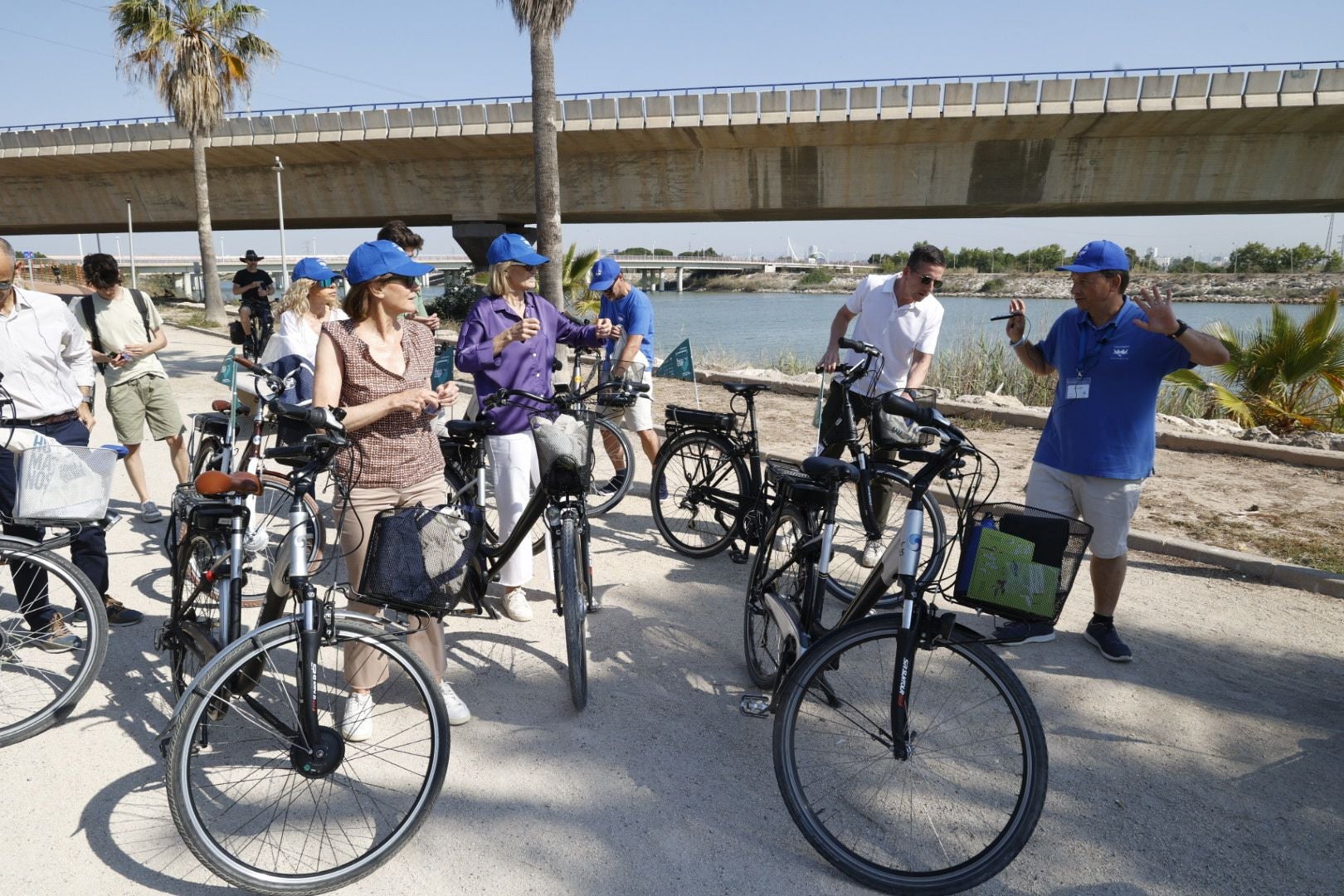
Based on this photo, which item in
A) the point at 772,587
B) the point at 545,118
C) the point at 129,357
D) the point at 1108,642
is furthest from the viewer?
the point at 545,118

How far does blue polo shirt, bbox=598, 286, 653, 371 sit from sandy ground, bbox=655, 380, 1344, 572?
2.09 metres

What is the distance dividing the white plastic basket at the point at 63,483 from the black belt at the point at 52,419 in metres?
0.82

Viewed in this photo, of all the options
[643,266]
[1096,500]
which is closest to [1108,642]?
[1096,500]

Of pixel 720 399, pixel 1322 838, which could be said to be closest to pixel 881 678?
pixel 1322 838

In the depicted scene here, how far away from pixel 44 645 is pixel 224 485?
80.6 inches

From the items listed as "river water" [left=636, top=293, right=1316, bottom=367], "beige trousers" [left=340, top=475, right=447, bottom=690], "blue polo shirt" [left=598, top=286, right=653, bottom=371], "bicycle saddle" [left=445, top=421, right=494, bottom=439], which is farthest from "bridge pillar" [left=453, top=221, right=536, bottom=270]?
"beige trousers" [left=340, top=475, right=447, bottom=690]

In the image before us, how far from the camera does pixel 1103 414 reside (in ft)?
13.7

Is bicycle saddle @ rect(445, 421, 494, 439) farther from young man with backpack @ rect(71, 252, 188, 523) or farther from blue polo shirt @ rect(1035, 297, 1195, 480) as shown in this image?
blue polo shirt @ rect(1035, 297, 1195, 480)

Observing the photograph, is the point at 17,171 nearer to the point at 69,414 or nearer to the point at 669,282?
the point at 69,414

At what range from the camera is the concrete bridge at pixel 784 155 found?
853 inches

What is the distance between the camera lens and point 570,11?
12.1 m

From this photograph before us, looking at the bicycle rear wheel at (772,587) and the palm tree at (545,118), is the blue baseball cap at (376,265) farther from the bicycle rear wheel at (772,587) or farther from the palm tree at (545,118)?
the palm tree at (545,118)

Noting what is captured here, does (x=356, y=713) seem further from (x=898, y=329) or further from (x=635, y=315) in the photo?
(x=635, y=315)

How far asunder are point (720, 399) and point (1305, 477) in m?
6.56
